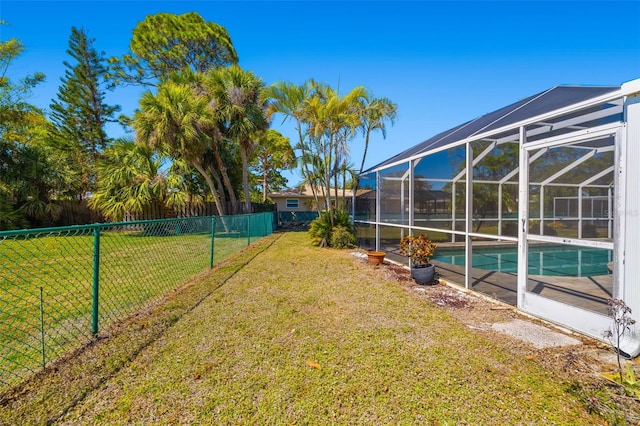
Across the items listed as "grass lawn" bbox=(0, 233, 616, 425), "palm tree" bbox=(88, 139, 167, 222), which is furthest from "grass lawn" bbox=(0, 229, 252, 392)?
"palm tree" bbox=(88, 139, 167, 222)

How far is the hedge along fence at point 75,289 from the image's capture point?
2.62 m

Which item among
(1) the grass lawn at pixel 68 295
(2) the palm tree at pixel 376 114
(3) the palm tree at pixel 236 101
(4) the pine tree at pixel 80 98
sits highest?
(4) the pine tree at pixel 80 98

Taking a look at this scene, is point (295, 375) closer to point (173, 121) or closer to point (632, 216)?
point (632, 216)

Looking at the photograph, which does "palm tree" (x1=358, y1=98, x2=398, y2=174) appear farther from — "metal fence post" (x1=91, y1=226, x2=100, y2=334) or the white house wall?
"metal fence post" (x1=91, y1=226, x2=100, y2=334)

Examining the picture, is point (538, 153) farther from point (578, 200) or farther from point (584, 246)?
point (584, 246)

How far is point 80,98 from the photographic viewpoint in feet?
65.8

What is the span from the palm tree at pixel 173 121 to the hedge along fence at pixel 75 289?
425cm

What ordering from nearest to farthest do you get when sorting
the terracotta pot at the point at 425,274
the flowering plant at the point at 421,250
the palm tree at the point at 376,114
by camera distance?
the terracotta pot at the point at 425,274, the flowering plant at the point at 421,250, the palm tree at the point at 376,114

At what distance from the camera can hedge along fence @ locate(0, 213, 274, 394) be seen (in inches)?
103

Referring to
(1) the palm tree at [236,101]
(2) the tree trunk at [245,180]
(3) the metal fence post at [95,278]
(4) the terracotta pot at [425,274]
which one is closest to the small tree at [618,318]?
(4) the terracotta pot at [425,274]

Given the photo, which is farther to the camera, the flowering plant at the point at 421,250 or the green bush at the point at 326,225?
the green bush at the point at 326,225

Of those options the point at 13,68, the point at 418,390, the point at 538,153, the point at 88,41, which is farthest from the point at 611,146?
the point at 88,41

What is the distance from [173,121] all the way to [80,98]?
49.1 ft

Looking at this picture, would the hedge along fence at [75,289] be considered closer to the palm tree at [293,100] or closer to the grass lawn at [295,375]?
the grass lawn at [295,375]
